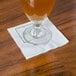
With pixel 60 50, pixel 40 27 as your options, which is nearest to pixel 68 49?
pixel 60 50

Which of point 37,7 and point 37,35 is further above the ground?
point 37,7

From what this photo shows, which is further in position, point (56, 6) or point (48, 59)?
point (56, 6)

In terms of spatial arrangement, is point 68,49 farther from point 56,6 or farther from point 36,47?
point 56,6

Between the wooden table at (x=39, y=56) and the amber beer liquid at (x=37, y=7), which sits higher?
the amber beer liquid at (x=37, y=7)
